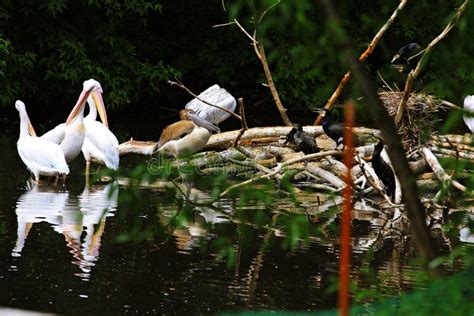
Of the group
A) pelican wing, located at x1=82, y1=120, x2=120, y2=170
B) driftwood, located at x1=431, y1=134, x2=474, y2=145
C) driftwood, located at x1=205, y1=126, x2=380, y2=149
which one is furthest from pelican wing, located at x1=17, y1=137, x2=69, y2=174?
driftwood, located at x1=431, y1=134, x2=474, y2=145

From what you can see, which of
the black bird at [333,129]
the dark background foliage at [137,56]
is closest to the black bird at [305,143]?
the black bird at [333,129]

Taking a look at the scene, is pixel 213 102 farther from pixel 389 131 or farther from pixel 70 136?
pixel 389 131

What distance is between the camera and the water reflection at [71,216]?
6254mm

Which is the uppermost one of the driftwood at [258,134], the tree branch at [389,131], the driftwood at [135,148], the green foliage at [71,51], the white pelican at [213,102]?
the green foliage at [71,51]

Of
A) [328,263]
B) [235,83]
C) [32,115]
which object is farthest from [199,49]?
[328,263]

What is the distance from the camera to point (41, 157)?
9.73 m

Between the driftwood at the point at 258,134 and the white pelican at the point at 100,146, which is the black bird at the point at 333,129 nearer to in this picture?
the driftwood at the point at 258,134

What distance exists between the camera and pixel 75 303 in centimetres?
495

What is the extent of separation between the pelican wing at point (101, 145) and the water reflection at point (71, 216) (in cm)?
117

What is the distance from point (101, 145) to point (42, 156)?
99 cm

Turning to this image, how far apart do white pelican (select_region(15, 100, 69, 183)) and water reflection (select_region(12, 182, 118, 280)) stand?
0.19m

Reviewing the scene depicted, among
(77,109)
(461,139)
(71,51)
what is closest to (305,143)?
(77,109)

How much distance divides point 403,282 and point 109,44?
13.8 m

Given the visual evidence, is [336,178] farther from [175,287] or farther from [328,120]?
[175,287]
